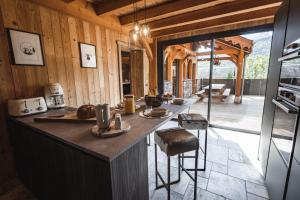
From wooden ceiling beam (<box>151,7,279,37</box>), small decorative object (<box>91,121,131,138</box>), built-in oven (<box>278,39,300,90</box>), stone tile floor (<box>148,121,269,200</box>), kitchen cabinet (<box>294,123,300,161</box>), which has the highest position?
wooden ceiling beam (<box>151,7,279,37</box>)

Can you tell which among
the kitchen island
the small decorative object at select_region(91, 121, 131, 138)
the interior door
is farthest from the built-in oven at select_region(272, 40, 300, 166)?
the interior door

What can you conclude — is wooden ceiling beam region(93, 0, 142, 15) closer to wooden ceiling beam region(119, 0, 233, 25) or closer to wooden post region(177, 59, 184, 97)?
wooden ceiling beam region(119, 0, 233, 25)

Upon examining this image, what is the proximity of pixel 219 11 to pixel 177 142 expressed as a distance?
8.27 ft

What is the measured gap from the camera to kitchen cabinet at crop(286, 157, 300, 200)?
99 cm

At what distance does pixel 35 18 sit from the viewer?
193cm

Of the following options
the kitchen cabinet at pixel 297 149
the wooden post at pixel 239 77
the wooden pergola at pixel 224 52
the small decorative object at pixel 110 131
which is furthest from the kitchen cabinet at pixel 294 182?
the wooden post at pixel 239 77

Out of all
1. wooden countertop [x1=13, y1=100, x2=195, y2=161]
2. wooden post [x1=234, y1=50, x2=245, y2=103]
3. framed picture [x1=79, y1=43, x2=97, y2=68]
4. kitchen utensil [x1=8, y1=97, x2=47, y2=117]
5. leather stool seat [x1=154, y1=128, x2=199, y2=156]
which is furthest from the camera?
wooden post [x1=234, y1=50, x2=245, y2=103]

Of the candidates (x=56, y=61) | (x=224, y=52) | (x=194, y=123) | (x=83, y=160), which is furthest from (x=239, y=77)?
(x=83, y=160)

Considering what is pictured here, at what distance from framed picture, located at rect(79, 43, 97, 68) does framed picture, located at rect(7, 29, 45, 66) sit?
1.97 ft

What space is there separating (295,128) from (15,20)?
3.02m

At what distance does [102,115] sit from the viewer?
113 centimetres

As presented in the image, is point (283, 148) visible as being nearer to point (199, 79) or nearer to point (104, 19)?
point (104, 19)

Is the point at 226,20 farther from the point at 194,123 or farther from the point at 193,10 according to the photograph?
the point at 194,123

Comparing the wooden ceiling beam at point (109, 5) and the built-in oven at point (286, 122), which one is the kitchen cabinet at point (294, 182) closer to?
the built-in oven at point (286, 122)
